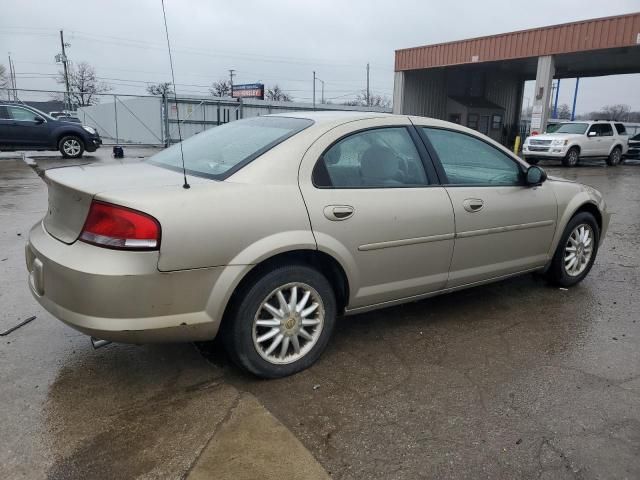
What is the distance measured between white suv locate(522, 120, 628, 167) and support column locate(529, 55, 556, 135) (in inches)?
39.6

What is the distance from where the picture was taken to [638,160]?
22.7m

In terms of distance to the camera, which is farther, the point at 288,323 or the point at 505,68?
the point at 505,68

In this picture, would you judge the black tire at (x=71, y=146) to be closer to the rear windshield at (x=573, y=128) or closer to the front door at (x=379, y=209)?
the front door at (x=379, y=209)

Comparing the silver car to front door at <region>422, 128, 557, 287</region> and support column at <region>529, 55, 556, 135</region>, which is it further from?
support column at <region>529, 55, 556, 135</region>

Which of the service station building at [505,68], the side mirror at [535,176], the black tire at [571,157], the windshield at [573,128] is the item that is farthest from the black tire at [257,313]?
the service station building at [505,68]

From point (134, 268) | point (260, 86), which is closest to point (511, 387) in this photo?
point (134, 268)

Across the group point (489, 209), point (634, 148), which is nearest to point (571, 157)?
point (634, 148)

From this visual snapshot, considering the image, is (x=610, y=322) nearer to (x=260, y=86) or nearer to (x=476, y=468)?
(x=476, y=468)

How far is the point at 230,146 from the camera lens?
3.36 metres

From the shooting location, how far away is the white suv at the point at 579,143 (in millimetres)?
18953

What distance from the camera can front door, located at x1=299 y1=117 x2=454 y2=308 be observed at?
3.08 metres

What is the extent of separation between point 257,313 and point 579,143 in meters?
19.4

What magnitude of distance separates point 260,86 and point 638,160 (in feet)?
83.8

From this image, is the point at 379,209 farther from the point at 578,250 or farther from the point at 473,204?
the point at 578,250
